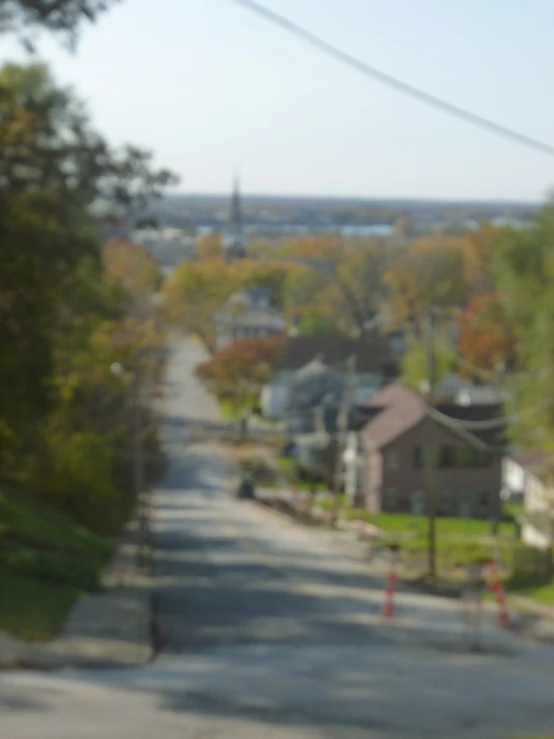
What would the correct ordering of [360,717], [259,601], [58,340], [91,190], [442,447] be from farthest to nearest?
[442,447] → [58,340] → [259,601] → [91,190] → [360,717]

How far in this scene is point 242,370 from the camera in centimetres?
6400

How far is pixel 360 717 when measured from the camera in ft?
42.4

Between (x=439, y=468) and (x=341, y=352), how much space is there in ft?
71.3

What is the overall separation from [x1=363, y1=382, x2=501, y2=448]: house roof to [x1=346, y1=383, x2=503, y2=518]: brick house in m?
0.05

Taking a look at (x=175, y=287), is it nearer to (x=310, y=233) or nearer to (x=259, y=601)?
(x=259, y=601)

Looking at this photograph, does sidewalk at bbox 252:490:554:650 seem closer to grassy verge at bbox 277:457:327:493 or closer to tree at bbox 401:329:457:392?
grassy verge at bbox 277:457:327:493

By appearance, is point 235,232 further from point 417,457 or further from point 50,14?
point 50,14

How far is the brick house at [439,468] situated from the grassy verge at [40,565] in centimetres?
2586

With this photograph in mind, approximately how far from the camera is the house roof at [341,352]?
7531cm

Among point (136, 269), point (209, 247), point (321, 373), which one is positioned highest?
point (209, 247)

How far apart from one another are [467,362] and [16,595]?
4963 cm

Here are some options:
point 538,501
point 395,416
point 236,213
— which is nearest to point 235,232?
point 236,213

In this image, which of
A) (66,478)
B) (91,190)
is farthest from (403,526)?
(91,190)

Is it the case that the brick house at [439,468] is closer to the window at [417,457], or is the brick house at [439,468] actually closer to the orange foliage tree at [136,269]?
the window at [417,457]
